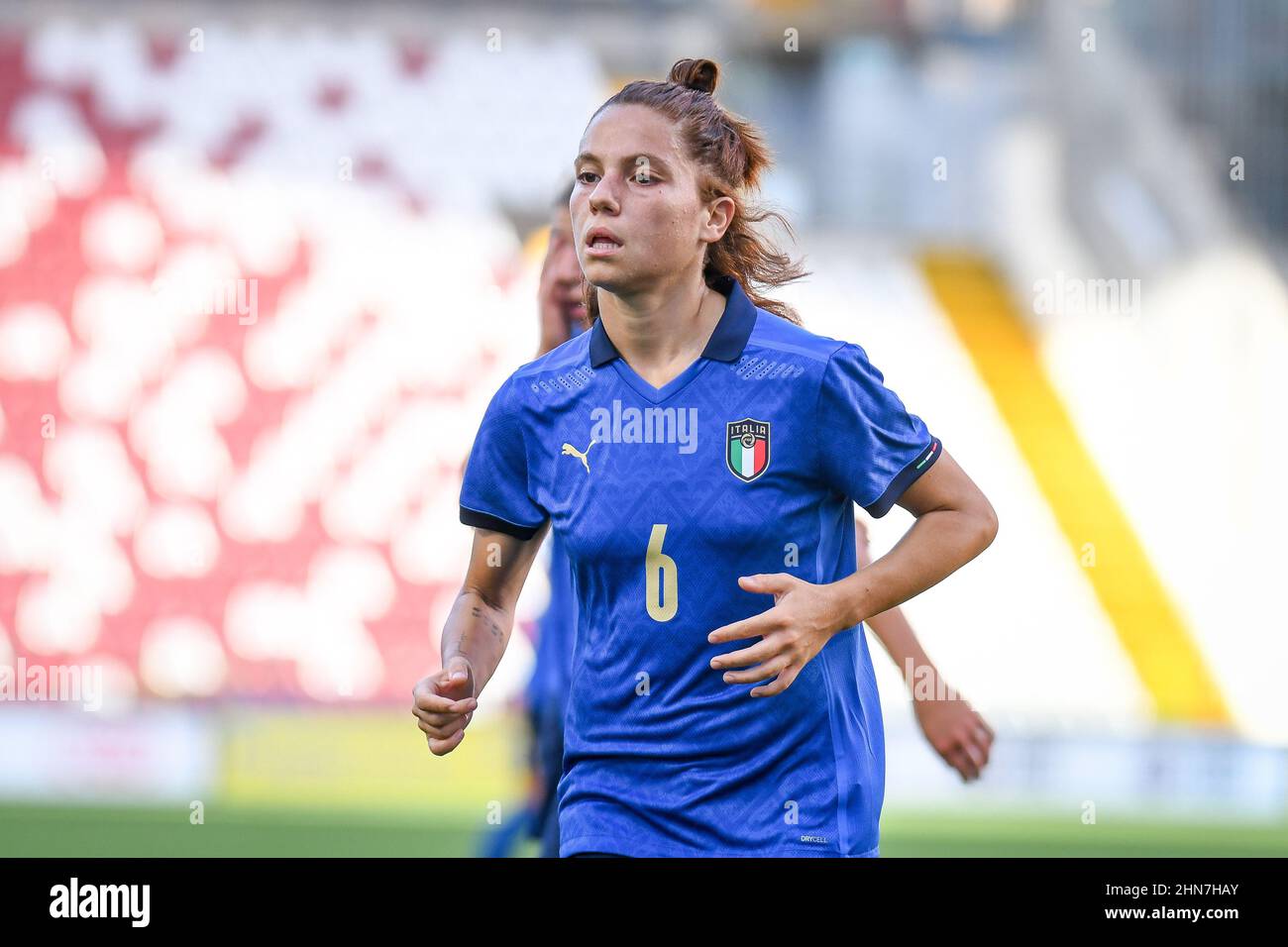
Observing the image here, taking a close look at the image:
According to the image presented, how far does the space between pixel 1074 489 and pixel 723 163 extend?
10655 mm

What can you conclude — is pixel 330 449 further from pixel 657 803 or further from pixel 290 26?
pixel 657 803

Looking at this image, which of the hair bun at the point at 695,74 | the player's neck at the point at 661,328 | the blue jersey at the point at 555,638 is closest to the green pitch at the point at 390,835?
the blue jersey at the point at 555,638

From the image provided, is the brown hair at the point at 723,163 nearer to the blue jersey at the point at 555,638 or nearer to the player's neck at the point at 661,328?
the player's neck at the point at 661,328

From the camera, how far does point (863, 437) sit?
261cm

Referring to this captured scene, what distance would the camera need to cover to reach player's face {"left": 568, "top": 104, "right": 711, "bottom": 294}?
2.62m

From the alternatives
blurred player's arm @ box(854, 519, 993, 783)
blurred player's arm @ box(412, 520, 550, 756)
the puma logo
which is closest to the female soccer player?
the puma logo

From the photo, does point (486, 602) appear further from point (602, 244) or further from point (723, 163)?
point (723, 163)

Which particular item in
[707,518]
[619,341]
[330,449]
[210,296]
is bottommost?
[707,518]

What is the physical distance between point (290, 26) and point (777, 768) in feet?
39.8

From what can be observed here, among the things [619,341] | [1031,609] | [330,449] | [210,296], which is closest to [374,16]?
[210,296]

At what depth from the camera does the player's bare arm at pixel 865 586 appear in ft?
7.89

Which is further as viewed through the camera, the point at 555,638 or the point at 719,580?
the point at 555,638

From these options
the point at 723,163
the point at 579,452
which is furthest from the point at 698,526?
the point at 723,163

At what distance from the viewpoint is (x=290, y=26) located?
13.6 meters
